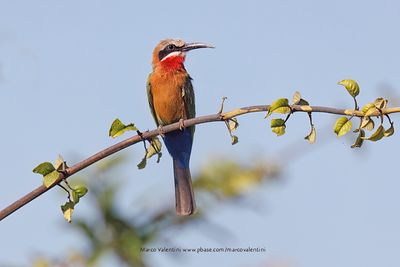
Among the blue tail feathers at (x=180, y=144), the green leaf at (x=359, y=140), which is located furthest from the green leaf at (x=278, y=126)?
the blue tail feathers at (x=180, y=144)

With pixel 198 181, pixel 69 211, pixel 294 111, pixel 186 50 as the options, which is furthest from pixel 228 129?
pixel 186 50

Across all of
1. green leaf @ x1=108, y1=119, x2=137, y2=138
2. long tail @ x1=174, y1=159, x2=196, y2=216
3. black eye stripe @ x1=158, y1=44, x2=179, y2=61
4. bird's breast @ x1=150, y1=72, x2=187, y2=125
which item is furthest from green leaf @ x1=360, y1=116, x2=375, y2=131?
black eye stripe @ x1=158, y1=44, x2=179, y2=61

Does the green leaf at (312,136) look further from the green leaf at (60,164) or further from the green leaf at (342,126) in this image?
the green leaf at (60,164)

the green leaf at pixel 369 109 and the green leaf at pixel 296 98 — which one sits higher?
the green leaf at pixel 296 98

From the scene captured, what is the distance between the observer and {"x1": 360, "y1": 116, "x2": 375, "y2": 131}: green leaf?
241cm

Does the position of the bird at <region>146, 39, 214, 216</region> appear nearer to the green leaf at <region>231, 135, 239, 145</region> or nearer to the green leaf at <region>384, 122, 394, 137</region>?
the green leaf at <region>231, 135, 239, 145</region>

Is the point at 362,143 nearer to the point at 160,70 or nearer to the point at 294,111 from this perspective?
the point at 294,111

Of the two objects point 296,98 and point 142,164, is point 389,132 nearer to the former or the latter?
point 296,98

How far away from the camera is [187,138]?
5812 mm

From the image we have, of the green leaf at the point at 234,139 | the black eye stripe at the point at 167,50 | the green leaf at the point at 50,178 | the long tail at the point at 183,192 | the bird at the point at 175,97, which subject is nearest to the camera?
the green leaf at the point at 50,178

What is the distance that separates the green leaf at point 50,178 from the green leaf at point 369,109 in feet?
3.37

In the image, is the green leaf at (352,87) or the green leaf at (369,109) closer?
the green leaf at (369,109)

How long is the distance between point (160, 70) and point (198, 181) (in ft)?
9.66

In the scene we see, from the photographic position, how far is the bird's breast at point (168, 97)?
619 cm
